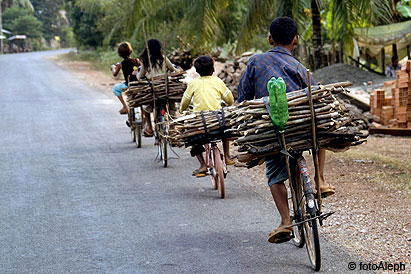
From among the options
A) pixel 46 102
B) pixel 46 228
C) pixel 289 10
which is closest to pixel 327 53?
pixel 46 102

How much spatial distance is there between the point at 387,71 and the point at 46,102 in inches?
492

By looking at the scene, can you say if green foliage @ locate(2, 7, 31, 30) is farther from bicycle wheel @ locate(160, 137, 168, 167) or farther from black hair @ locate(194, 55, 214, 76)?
black hair @ locate(194, 55, 214, 76)

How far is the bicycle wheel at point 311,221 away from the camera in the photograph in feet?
17.1

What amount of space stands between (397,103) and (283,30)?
933 centimetres

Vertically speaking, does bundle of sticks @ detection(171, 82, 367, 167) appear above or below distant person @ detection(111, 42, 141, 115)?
above

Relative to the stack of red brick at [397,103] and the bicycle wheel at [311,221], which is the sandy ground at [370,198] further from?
the stack of red brick at [397,103]

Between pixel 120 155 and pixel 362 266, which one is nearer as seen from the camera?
pixel 362 266

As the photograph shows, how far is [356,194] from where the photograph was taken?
843 centimetres

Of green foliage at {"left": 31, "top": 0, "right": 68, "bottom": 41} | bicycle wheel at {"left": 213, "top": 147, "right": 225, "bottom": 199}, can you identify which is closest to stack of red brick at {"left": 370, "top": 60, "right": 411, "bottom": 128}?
bicycle wheel at {"left": 213, "top": 147, "right": 225, "bottom": 199}

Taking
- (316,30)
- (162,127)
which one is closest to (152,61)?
(162,127)

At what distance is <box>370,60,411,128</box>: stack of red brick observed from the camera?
13.9 m

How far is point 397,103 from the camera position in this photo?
14633mm

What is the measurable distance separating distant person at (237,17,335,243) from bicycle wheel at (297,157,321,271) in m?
0.15

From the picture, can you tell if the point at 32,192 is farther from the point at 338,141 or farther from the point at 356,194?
the point at 338,141
